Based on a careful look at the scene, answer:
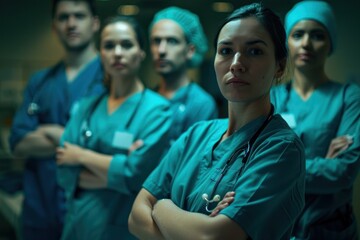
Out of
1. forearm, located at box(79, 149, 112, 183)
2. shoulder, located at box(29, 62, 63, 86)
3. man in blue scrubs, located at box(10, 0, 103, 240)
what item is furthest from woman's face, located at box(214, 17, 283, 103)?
shoulder, located at box(29, 62, 63, 86)

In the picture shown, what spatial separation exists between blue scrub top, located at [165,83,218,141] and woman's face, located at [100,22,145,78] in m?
0.28

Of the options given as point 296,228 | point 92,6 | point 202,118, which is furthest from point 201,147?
point 92,6

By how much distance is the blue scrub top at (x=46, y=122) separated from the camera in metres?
2.43

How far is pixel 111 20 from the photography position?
2.07 metres

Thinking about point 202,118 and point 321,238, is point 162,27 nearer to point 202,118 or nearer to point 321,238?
point 202,118

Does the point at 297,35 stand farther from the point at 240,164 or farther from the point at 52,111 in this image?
the point at 52,111

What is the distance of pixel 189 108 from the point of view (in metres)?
2.16

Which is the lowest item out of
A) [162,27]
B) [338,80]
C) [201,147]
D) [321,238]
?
[321,238]

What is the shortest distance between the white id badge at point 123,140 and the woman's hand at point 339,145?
77 cm

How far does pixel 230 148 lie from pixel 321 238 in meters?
0.62

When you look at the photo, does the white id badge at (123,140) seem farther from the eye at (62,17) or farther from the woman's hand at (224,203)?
the eye at (62,17)

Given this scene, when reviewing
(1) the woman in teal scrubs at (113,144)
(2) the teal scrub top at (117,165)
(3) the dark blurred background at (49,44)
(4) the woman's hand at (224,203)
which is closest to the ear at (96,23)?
(3) the dark blurred background at (49,44)

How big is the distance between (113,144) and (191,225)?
0.80 metres

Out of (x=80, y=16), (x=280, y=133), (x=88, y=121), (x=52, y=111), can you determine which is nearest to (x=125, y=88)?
(x=88, y=121)
